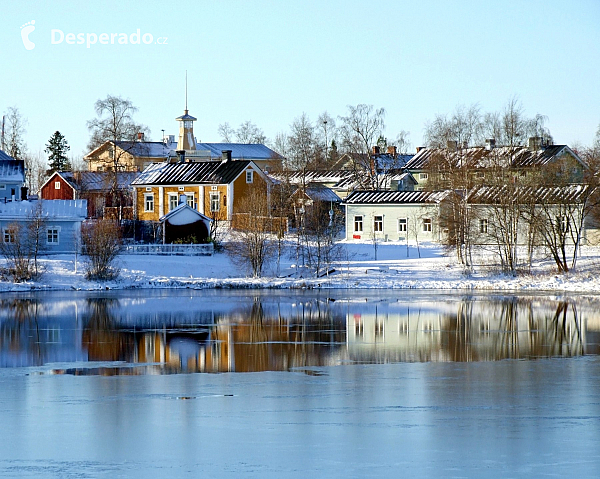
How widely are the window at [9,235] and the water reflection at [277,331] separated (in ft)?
40.0

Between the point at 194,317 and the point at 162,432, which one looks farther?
the point at 194,317

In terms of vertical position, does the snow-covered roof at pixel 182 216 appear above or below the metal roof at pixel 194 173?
below

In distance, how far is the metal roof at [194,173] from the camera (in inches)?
2657

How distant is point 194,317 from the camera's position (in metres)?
31.3

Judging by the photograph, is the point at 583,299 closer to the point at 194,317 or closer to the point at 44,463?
the point at 194,317

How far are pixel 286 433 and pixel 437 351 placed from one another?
987 cm

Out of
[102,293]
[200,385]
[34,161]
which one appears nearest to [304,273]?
[102,293]

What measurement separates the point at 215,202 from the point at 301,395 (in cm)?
5177

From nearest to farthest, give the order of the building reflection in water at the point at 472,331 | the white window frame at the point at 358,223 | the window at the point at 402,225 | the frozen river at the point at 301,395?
A: the frozen river at the point at 301,395 → the building reflection in water at the point at 472,331 → the window at the point at 402,225 → the white window frame at the point at 358,223

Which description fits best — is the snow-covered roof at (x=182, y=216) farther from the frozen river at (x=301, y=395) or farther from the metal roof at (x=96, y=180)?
the frozen river at (x=301, y=395)

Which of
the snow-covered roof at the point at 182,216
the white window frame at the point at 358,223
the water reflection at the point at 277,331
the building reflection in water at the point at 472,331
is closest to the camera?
the water reflection at the point at 277,331

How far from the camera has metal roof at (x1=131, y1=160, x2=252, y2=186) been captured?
6750 centimetres

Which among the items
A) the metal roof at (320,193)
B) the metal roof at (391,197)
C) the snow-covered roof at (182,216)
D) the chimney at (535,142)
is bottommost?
the snow-covered roof at (182,216)

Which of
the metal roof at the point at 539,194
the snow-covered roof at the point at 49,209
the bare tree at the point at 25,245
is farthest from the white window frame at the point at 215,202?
the metal roof at the point at 539,194
